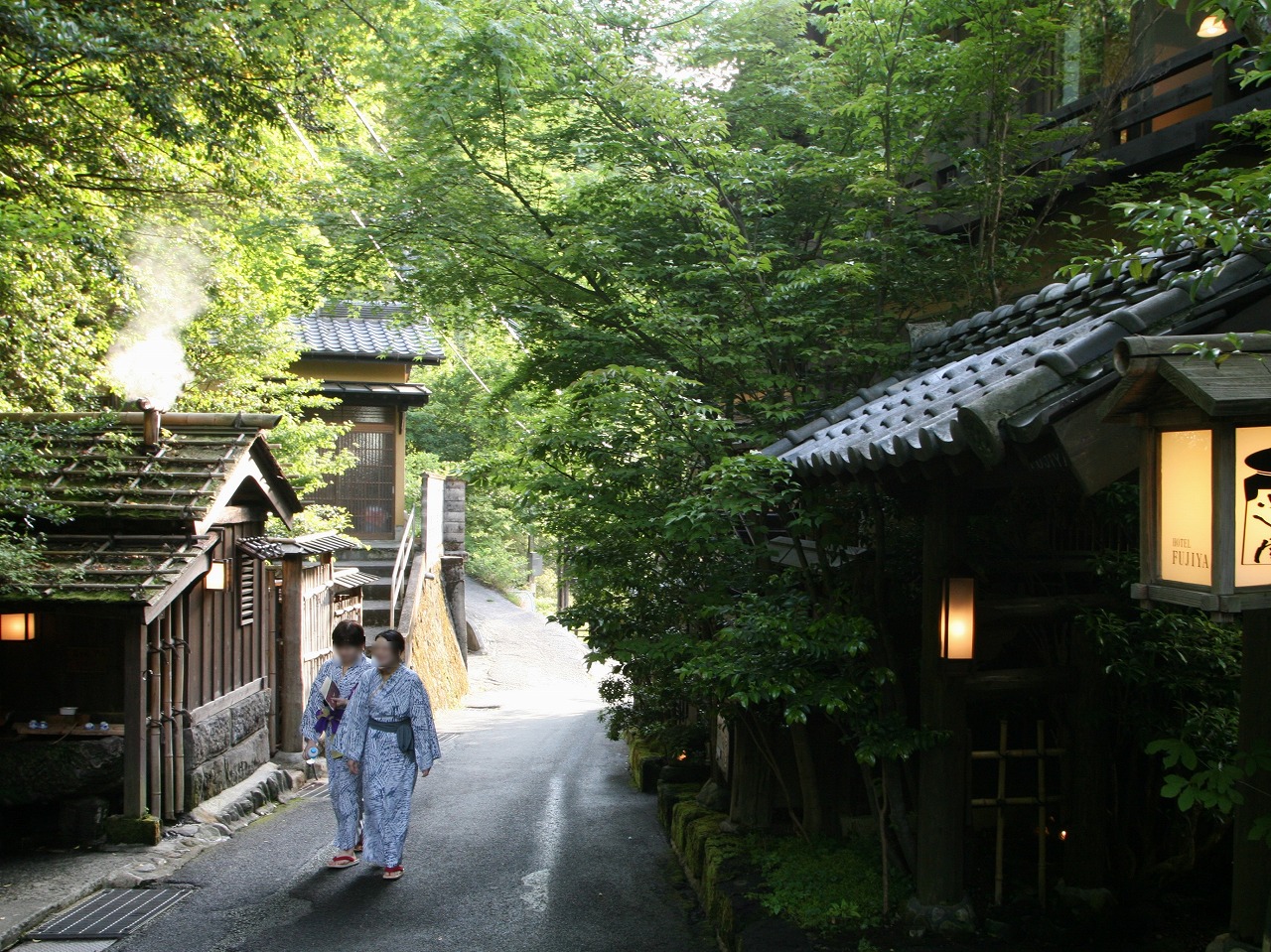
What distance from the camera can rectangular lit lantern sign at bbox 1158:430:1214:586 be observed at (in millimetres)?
3551

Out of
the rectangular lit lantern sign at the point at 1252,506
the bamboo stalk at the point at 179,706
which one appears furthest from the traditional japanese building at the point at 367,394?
the rectangular lit lantern sign at the point at 1252,506

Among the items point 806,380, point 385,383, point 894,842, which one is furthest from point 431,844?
point 385,383

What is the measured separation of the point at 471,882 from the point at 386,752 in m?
1.39

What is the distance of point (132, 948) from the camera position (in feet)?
22.4

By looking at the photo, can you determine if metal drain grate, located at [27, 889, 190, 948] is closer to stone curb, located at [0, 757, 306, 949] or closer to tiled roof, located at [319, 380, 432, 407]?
stone curb, located at [0, 757, 306, 949]

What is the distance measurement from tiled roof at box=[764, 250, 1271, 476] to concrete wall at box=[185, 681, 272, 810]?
23.6 feet

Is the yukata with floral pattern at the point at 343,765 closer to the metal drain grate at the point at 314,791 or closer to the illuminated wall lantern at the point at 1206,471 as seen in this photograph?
the metal drain grate at the point at 314,791

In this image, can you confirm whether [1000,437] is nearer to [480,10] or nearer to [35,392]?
[480,10]

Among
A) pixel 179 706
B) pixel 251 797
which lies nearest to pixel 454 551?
pixel 251 797

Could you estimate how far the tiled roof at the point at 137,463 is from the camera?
943cm

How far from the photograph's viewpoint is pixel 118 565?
916 cm

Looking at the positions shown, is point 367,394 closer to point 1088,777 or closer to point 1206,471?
point 1088,777

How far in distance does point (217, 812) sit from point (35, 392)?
5.20 m

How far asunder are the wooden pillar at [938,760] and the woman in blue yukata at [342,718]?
510 cm
